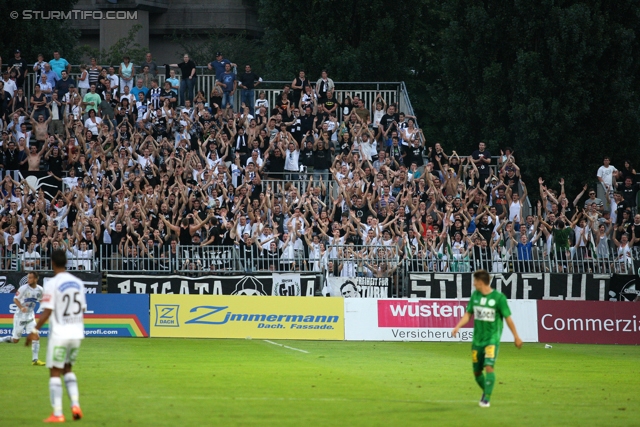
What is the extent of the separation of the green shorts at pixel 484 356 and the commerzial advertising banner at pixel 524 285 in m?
14.7

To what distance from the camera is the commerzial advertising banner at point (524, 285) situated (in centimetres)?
2872

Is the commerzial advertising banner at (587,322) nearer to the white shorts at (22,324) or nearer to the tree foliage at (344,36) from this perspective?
the white shorts at (22,324)

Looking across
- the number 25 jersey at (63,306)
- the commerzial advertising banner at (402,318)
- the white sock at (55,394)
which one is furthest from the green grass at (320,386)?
the commerzial advertising banner at (402,318)

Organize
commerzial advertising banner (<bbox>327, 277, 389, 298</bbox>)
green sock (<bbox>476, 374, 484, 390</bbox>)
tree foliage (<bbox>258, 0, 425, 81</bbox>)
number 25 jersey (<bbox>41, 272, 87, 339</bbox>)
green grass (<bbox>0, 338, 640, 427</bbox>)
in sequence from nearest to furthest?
number 25 jersey (<bbox>41, 272, 87, 339</bbox>) < green grass (<bbox>0, 338, 640, 427</bbox>) < green sock (<bbox>476, 374, 484, 390</bbox>) < commerzial advertising banner (<bbox>327, 277, 389, 298</bbox>) < tree foliage (<bbox>258, 0, 425, 81</bbox>)

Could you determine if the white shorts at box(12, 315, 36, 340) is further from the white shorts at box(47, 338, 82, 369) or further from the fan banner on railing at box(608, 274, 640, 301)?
the fan banner on railing at box(608, 274, 640, 301)

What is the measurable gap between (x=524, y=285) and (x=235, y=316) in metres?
8.76

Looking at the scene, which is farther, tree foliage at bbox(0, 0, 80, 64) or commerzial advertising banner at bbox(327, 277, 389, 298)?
tree foliage at bbox(0, 0, 80, 64)

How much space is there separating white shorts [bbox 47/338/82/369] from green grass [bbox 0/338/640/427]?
2.67ft

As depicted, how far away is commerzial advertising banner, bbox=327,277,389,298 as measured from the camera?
2838 centimetres

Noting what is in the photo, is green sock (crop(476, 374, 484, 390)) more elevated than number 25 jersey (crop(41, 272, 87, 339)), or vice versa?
number 25 jersey (crop(41, 272, 87, 339))

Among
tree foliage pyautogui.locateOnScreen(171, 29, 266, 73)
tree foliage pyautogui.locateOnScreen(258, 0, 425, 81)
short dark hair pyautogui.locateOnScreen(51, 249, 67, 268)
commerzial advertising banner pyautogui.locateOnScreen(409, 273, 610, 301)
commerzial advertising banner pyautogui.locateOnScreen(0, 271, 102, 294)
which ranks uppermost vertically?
tree foliage pyautogui.locateOnScreen(171, 29, 266, 73)

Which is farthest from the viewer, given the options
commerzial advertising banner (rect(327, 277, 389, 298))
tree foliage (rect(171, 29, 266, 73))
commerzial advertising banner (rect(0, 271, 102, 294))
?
tree foliage (rect(171, 29, 266, 73))

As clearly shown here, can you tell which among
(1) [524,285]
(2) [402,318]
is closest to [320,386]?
(2) [402,318]

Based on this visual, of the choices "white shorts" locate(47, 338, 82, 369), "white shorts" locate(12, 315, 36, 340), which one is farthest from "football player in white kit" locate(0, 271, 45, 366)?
"white shorts" locate(47, 338, 82, 369)
